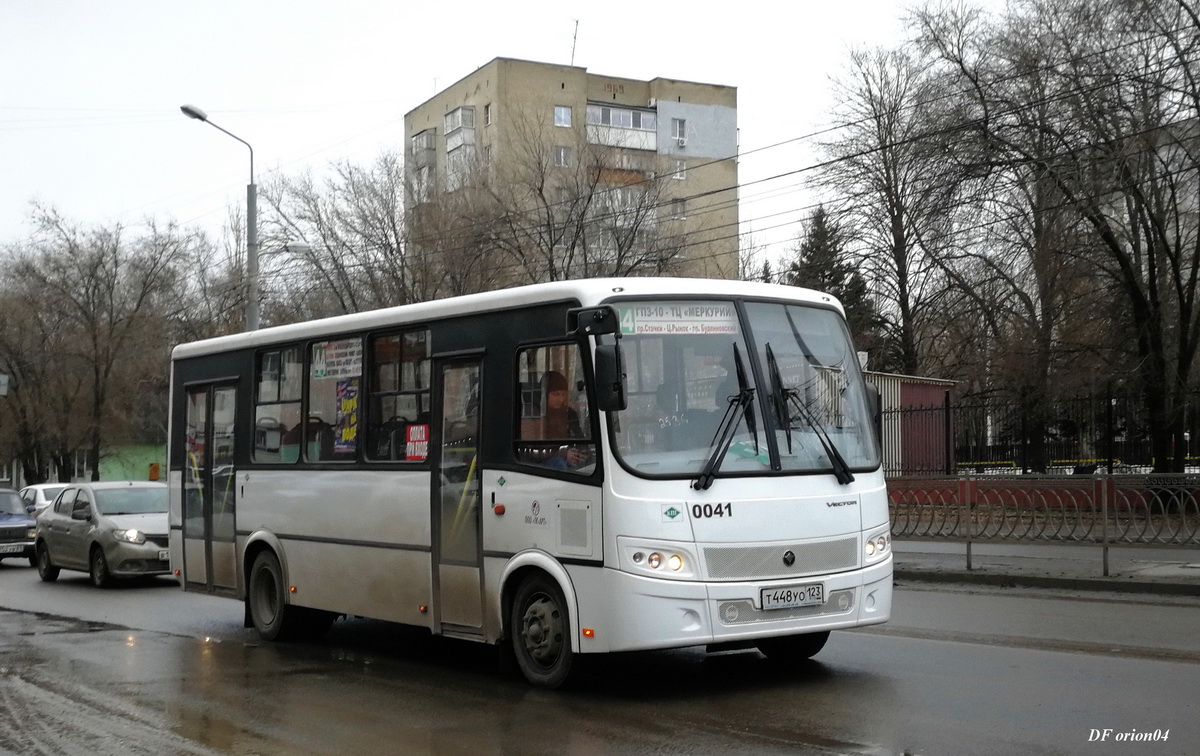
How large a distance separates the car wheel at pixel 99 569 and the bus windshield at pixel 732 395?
533 inches

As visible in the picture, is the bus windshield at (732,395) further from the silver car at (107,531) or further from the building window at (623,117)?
the building window at (623,117)

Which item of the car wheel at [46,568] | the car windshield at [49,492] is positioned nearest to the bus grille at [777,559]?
the car wheel at [46,568]

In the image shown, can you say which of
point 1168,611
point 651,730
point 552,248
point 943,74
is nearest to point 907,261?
point 552,248

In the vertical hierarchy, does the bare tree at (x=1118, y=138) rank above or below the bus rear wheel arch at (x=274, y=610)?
above

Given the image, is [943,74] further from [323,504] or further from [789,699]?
[789,699]

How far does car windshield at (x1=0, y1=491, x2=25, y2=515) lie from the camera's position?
86.1 ft

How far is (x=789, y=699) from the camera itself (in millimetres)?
8320

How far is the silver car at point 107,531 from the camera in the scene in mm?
19422

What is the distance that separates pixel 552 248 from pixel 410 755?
101 feet

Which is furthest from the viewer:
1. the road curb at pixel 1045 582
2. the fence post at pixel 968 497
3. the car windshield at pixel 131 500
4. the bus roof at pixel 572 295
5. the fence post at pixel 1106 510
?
the car windshield at pixel 131 500

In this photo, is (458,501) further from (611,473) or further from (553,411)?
(611,473)

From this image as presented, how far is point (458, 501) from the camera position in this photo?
32.2 ft

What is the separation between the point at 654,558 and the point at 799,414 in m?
1.52

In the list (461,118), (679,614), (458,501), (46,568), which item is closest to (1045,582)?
(458,501)
